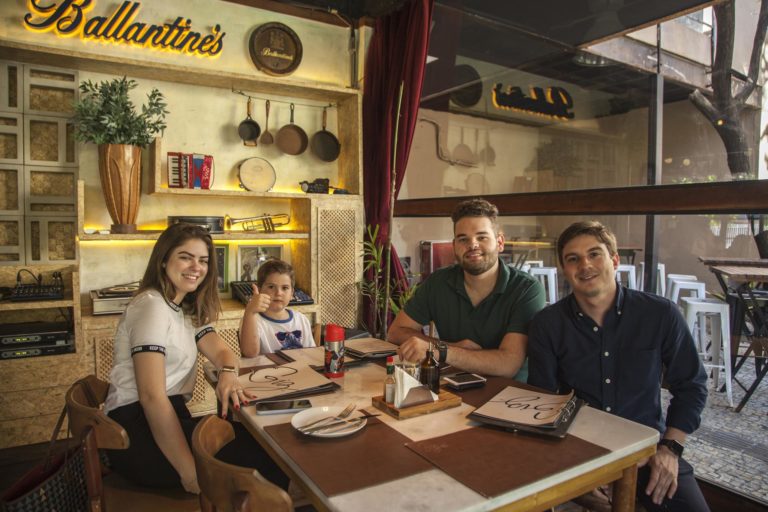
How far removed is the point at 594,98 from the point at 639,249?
974 mm

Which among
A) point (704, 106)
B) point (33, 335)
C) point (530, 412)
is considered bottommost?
point (33, 335)

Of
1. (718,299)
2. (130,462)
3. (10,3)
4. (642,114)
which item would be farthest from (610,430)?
(10,3)

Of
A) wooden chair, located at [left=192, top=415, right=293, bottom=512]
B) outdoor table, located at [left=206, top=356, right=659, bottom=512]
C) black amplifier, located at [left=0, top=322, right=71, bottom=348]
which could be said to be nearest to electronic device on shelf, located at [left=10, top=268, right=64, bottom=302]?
black amplifier, located at [left=0, top=322, right=71, bottom=348]

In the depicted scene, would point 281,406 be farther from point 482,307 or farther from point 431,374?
point 482,307

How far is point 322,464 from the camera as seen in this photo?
1.16 metres

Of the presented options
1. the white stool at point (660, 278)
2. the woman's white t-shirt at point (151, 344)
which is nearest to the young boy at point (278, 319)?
the woman's white t-shirt at point (151, 344)

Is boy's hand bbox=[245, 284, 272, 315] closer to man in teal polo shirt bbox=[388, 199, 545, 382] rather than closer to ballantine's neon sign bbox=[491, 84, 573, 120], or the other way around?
man in teal polo shirt bbox=[388, 199, 545, 382]

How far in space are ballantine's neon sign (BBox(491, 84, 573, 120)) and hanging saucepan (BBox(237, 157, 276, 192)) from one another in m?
1.77

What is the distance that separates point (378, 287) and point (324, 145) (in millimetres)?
1256

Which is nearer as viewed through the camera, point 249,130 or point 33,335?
point 33,335

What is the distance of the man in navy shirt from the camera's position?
1.69m

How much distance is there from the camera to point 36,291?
3.12 metres

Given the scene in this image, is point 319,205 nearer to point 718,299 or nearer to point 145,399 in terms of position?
point 145,399

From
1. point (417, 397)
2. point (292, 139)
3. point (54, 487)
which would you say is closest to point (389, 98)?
point (292, 139)
